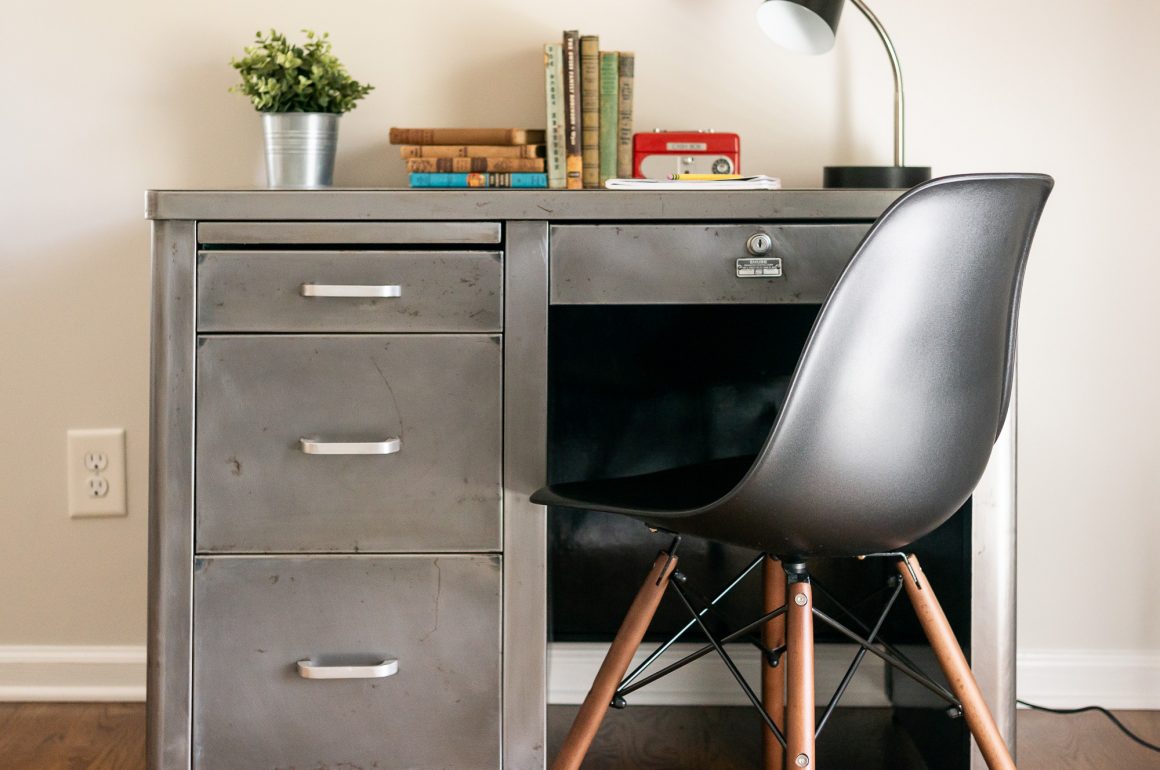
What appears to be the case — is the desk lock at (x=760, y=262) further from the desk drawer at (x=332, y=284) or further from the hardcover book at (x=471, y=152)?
the hardcover book at (x=471, y=152)

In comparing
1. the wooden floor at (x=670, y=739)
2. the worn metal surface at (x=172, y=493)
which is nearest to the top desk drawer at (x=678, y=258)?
the worn metal surface at (x=172, y=493)

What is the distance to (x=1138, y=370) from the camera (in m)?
1.75

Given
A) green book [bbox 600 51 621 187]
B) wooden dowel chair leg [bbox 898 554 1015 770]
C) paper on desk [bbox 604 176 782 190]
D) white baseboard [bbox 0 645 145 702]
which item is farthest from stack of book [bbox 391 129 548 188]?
white baseboard [bbox 0 645 145 702]

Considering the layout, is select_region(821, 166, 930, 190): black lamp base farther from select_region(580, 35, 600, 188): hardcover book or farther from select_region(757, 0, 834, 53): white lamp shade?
select_region(580, 35, 600, 188): hardcover book

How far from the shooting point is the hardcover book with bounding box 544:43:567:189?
63.5 inches

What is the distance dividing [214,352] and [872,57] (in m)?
1.15

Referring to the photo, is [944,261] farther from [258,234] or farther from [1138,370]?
[1138,370]

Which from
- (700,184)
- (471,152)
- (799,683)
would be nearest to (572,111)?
(471,152)

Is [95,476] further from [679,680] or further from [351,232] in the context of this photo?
[679,680]

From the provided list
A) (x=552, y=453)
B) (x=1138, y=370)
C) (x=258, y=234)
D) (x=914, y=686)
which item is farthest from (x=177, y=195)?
(x=1138, y=370)

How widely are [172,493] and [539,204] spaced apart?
0.58 m

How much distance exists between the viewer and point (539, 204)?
4.18ft

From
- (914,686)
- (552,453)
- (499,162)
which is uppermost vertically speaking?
(499,162)

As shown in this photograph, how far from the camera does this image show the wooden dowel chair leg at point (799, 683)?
1.06 meters
